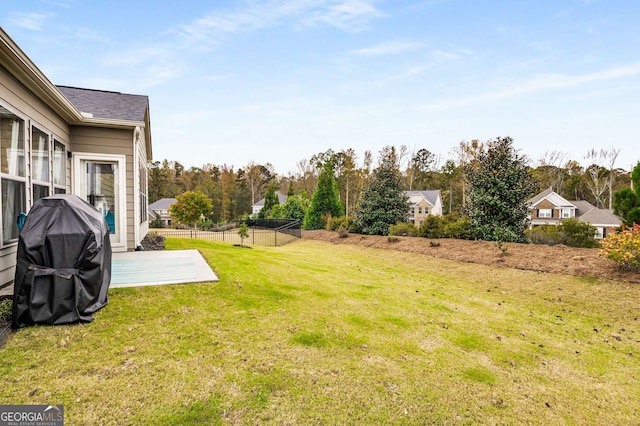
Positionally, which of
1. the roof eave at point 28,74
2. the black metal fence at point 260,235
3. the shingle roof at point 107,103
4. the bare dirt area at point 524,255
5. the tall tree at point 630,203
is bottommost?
the black metal fence at point 260,235

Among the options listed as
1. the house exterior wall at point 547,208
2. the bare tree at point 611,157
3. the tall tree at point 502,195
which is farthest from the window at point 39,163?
the bare tree at point 611,157

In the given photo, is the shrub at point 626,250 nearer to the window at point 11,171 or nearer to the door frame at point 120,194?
the window at point 11,171

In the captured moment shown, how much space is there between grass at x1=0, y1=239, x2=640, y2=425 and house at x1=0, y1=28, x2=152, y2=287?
2210 mm

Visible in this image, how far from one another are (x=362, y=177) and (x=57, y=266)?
1383 inches

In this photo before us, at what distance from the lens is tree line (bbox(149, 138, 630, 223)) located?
3759 cm

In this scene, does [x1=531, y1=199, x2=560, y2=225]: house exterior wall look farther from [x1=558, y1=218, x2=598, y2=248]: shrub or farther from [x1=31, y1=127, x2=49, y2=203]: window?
[x1=31, y1=127, x2=49, y2=203]: window

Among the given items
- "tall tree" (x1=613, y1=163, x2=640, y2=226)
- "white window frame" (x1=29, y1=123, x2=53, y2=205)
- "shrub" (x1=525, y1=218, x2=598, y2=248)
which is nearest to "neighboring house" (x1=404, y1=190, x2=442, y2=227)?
"shrub" (x1=525, y1=218, x2=598, y2=248)

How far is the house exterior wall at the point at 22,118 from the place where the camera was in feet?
13.3

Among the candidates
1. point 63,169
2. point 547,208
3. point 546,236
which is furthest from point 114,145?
point 547,208

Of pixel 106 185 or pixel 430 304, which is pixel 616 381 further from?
pixel 106 185

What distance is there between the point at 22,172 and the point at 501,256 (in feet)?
38.5

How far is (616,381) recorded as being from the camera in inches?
134

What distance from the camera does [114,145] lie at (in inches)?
299

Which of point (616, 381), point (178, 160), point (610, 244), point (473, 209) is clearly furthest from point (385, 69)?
point (178, 160)
